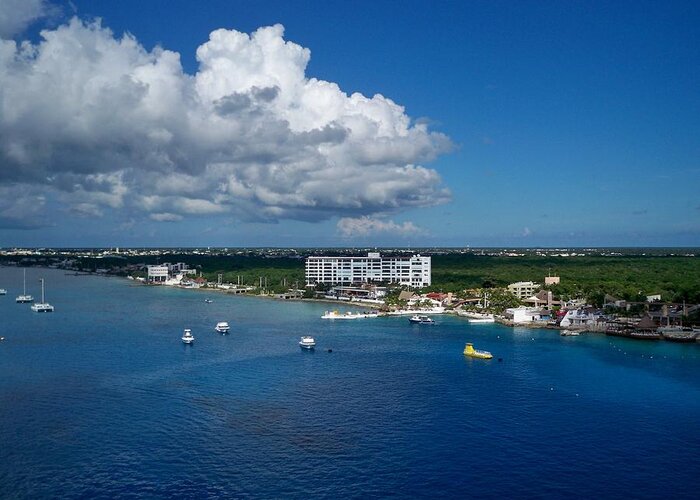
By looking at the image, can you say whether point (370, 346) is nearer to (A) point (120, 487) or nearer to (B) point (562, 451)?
(B) point (562, 451)

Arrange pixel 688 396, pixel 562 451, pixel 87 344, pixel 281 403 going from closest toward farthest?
pixel 562 451 < pixel 281 403 < pixel 688 396 < pixel 87 344

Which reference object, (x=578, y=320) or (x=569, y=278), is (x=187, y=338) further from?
(x=569, y=278)

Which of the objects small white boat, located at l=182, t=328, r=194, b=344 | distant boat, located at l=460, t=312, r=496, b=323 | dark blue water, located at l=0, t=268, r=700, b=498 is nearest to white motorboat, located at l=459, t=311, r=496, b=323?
distant boat, located at l=460, t=312, r=496, b=323

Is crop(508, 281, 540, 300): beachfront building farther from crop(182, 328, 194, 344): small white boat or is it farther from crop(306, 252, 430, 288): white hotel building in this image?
crop(182, 328, 194, 344): small white boat

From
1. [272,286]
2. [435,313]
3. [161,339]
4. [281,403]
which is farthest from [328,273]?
[281,403]

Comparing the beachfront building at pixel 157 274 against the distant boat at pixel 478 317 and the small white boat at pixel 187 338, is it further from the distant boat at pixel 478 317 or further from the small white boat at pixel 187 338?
the small white boat at pixel 187 338

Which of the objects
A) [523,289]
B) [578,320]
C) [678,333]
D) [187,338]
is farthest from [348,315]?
[678,333]
